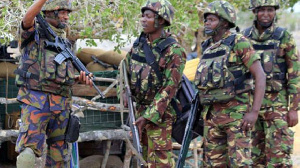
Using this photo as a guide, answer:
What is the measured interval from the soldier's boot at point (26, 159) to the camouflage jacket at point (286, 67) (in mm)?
2474

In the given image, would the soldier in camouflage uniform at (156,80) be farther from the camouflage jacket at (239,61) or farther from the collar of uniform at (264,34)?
the collar of uniform at (264,34)

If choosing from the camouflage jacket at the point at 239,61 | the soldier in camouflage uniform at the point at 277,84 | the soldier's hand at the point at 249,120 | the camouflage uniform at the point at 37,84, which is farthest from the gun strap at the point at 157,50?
the soldier in camouflage uniform at the point at 277,84

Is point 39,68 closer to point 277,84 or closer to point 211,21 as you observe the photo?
point 211,21

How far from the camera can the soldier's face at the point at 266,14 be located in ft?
20.2

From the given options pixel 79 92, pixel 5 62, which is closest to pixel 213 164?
pixel 79 92

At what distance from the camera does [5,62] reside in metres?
7.61

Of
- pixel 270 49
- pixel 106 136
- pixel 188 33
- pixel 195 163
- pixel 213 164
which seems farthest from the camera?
pixel 188 33

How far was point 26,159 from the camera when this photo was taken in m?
5.56

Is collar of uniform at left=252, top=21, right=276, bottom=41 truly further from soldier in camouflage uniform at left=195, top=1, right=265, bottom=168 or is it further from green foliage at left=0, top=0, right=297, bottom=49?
green foliage at left=0, top=0, right=297, bottom=49

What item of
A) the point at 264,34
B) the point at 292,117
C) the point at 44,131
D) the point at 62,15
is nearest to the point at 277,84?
the point at 292,117

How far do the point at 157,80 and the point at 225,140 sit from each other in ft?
2.90

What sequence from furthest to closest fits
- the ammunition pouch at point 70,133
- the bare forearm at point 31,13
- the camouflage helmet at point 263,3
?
the camouflage helmet at point 263,3 < the ammunition pouch at point 70,133 < the bare forearm at point 31,13

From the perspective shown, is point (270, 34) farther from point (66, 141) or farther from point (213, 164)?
point (66, 141)

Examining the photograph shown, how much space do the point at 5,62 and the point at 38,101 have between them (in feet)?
7.04
